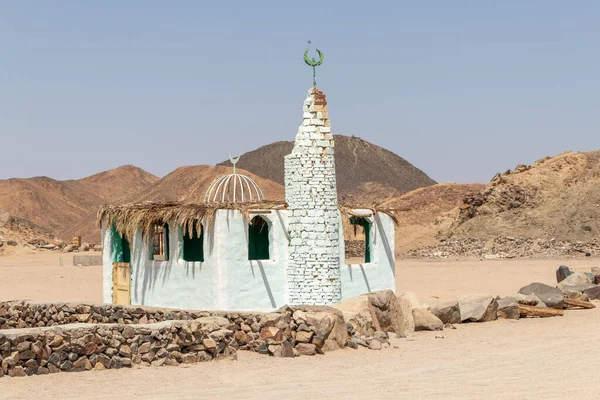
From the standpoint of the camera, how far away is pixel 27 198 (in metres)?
89.4

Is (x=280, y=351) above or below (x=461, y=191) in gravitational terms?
below

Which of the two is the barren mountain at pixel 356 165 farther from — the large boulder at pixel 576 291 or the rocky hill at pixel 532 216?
the large boulder at pixel 576 291

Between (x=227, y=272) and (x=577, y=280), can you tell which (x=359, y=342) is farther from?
(x=577, y=280)

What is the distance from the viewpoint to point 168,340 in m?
13.4

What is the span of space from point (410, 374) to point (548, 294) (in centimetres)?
880

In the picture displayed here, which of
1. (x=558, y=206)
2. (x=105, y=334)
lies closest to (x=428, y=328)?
(x=105, y=334)

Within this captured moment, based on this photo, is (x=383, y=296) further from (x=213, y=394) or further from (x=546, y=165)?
(x=546, y=165)

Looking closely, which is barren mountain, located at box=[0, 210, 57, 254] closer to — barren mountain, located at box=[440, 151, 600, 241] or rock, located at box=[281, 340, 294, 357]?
barren mountain, located at box=[440, 151, 600, 241]

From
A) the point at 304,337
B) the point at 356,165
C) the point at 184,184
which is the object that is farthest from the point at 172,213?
the point at 356,165

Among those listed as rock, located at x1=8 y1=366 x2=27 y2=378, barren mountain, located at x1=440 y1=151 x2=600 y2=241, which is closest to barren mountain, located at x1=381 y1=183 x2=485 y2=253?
barren mountain, located at x1=440 y1=151 x2=600 y2=241

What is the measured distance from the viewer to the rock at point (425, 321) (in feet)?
56.2

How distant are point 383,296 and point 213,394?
586 cm

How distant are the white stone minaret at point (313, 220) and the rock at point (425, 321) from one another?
158 centimetres

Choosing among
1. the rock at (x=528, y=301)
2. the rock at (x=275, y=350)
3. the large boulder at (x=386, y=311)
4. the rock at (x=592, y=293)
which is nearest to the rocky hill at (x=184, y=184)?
the rock at (x=592, y=293)
